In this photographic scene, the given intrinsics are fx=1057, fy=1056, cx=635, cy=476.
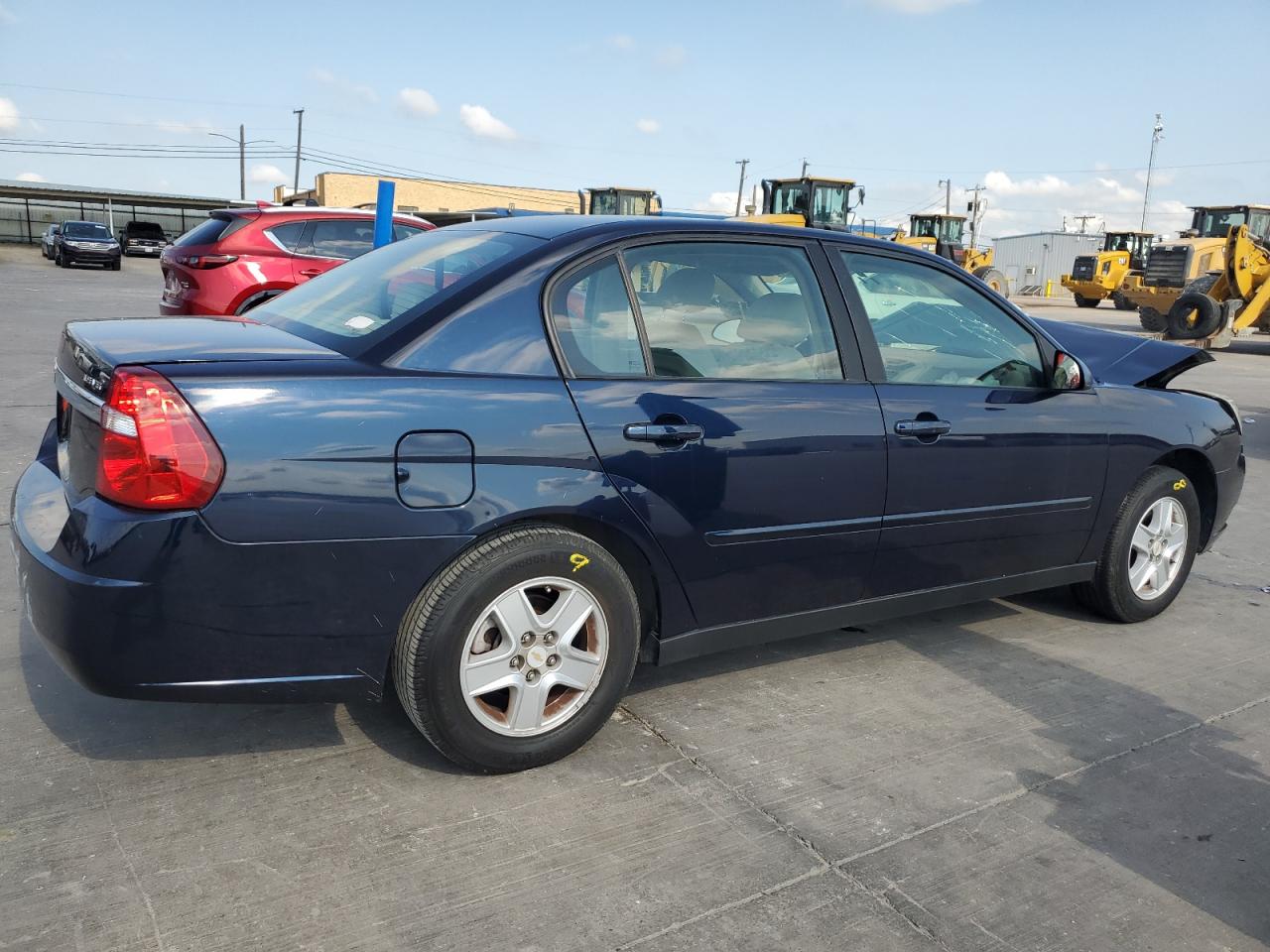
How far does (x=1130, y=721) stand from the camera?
11.6ft

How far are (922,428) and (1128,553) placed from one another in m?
1.46

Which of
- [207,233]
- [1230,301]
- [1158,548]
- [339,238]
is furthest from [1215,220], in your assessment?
[1158,548]

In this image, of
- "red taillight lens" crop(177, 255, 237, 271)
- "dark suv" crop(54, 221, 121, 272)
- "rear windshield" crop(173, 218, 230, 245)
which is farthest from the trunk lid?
"dark suv" crop(54, 221, 121, 272)

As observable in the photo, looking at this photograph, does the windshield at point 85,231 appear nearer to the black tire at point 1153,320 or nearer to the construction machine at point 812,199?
the construction machine at point 812,199

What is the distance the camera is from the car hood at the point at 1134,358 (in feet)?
14.9

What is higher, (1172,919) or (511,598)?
(511,598)

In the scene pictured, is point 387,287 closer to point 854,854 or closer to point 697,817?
point 697,817

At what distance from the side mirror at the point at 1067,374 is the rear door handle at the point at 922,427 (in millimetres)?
681

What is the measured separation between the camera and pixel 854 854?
268cm

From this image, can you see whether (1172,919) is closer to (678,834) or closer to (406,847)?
(678,834)

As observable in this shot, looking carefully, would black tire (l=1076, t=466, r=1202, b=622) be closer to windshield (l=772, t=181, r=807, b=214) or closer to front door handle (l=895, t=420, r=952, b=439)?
front door handle (l=895, t=420, r=952, b=439)

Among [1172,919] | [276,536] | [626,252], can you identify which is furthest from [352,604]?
[1172,919]

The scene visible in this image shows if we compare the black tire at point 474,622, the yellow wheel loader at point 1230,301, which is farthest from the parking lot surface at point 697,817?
the yellow wheel loader at point 1230,301

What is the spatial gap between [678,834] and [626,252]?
1675 millimetres
